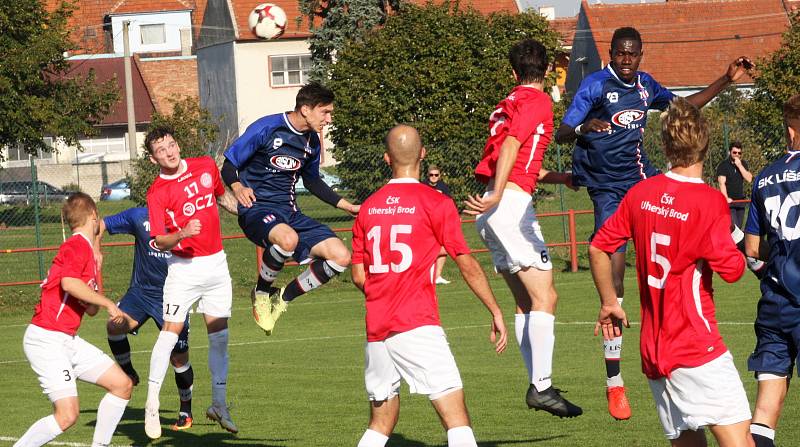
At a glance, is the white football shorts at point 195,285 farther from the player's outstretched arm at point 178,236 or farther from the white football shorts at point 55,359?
the white football shorts at point 55,359

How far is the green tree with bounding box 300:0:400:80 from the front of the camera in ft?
131

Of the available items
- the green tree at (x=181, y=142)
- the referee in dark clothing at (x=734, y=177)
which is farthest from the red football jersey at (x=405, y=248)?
the green tree at (x=181, y=142)

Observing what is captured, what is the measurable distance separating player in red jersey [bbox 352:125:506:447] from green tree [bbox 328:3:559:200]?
2426 centimetres

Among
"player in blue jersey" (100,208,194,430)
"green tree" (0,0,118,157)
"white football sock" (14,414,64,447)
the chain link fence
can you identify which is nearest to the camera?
"white football sock" (14,414,64,447)

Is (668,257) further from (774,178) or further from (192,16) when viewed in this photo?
(192,16)

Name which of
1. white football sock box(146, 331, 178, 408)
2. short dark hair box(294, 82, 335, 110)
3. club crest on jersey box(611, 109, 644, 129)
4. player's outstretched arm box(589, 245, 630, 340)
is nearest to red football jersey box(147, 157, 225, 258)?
white football sock box(146, 331, 178, 408)

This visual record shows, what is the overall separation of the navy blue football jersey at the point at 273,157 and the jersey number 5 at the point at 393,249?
3.78 meters

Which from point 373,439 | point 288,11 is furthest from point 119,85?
point 373,439

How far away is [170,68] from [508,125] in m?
64.9

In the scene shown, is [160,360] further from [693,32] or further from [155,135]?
[693,32]

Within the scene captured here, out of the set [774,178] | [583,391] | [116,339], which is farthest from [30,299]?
[774,178]

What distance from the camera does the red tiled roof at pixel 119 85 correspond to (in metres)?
66.7

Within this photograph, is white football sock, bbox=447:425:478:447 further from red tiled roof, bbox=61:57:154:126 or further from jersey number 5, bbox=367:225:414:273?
red tiled roof, bbox=61:57:154:126

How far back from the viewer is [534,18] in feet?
121
